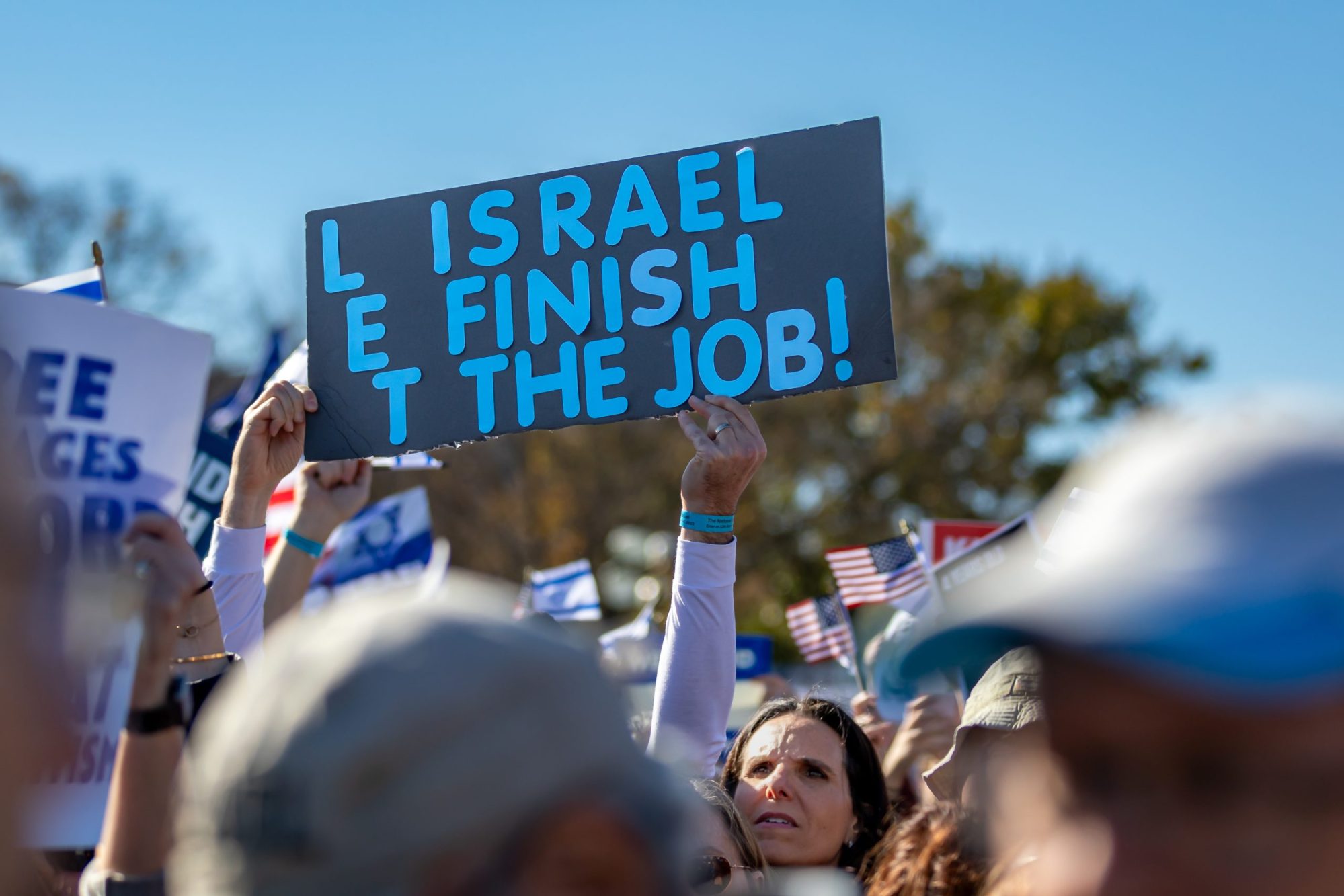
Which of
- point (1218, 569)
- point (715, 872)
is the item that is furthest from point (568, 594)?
point (1218, 569)

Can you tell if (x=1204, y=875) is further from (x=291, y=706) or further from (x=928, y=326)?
(x=928, y=326)

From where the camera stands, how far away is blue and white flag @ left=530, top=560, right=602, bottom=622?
834 cm

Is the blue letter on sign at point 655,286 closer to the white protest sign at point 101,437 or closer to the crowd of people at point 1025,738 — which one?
the white protest sign at point 101,437

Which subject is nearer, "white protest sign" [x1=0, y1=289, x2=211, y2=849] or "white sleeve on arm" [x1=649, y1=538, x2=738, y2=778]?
"white protest sign" [x1=0, y1=289, x2=211, y2=849]

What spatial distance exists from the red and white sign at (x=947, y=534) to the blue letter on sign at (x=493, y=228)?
4629mm

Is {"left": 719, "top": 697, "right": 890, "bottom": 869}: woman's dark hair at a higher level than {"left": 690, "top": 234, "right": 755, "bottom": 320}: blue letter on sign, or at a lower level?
lower

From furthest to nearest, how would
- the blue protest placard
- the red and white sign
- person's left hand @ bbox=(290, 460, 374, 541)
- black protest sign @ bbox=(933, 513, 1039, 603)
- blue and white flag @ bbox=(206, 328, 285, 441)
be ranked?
the blue protest placard, the red and white sign, blue and white flag @ bbox=(206, 328, 285, 441), black protest sign @ bbox=(933, 513, 1039, 603), person's left hand @ bbox=(290, 460, 374, 541)

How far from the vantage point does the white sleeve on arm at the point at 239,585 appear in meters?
2.80

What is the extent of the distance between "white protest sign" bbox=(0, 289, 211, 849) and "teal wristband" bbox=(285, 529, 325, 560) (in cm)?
116

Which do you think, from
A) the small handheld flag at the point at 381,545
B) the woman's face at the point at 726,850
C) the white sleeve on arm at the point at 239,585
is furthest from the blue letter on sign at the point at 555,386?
the small handheld flag at the point at 381,545

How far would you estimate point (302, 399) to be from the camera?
11.4 feet

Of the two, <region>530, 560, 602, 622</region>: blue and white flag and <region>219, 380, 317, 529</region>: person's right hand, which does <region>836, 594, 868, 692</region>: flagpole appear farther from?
<region>219, 380, 317, 529</region>: person's right hand

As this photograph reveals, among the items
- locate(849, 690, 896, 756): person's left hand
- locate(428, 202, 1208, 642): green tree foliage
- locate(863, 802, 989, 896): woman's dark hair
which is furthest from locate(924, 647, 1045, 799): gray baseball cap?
locate(428, 202, 1208, 642): green tree foliage

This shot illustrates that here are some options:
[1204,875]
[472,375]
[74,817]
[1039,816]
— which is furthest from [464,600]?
[472,375]
